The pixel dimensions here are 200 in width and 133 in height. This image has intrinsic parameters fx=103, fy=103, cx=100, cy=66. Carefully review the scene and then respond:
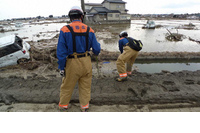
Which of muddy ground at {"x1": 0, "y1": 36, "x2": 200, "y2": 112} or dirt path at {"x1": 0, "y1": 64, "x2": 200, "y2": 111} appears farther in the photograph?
dirt path at {"x1": 0, "y1": 64, "x2": 200, "y2": 111}

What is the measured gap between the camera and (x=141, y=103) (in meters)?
2.73

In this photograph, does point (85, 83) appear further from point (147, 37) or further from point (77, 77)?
point (147, 37)

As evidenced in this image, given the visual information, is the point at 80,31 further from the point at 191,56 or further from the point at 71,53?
the point at 191,56

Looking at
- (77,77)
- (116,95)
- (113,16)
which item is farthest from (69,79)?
(113,16)

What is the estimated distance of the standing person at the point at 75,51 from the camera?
1867 millimetres

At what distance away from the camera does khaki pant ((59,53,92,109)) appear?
202cm

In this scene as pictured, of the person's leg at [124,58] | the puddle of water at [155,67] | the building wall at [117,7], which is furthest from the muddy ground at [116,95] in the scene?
the building wall at [117,7]

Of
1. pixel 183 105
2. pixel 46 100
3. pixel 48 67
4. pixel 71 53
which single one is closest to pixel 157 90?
pixel 183 105

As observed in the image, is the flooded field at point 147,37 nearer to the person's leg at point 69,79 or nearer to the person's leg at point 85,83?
the person's leg at point 85,83

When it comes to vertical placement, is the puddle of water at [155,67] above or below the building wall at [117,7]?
below

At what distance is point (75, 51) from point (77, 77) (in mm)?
540

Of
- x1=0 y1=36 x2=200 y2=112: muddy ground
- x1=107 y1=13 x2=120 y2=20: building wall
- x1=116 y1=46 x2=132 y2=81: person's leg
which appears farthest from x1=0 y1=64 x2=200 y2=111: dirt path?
x1=107 y1=13 x2=120 y2=20: building wall

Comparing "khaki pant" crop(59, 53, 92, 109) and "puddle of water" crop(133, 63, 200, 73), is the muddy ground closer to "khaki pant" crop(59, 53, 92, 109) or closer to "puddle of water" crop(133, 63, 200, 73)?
"khaki pant" crop(59, 53, 92, 109)

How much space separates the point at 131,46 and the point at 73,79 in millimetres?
2331
